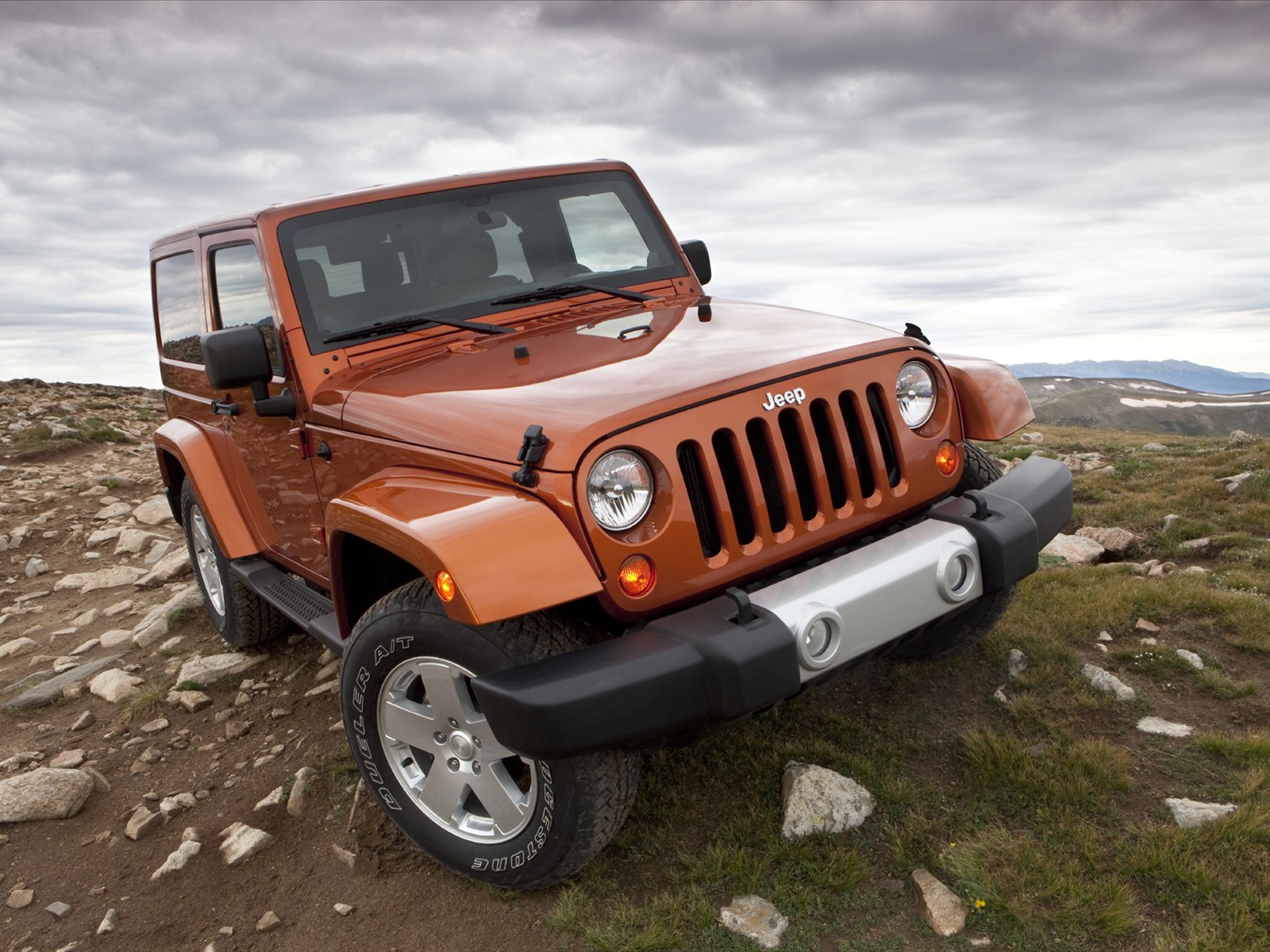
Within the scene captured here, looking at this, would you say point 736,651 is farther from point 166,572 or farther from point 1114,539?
point 166,572

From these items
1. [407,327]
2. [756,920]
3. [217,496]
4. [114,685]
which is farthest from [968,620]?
[114,685]

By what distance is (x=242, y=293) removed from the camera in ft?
13.5

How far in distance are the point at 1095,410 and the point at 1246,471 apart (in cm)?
13548

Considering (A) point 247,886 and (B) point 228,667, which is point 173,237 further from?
(A) point 247,886

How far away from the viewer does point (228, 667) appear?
493 centimetres

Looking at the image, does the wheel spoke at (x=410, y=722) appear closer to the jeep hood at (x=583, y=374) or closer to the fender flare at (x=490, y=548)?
the fender flare at (x=490, y=548)

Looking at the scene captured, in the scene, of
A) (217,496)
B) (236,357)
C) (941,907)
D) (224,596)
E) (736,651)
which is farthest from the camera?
(224,596)

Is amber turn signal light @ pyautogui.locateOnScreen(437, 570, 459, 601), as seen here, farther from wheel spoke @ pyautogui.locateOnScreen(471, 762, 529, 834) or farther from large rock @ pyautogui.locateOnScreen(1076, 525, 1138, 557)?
large rock @ pyautogui.locateOnScreen(1076, 525, 1138, 557)

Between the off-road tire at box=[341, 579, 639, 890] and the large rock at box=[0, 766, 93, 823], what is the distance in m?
1.58

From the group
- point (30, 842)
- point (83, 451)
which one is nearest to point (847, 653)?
point (30, 842)

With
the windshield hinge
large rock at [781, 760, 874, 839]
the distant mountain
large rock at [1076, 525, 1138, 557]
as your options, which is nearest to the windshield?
the windshield hinge

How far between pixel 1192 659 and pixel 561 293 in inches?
114

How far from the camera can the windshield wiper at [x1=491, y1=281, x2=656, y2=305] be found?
12.5ft

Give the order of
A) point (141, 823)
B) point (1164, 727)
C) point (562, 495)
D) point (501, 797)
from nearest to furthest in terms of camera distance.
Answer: point (562, 495) < point (501, 797) < point (1164, 727) < point (141, 823)
